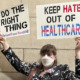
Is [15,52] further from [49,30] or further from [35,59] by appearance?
[49,30]

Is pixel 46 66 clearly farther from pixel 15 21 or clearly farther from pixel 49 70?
pixel 15 21

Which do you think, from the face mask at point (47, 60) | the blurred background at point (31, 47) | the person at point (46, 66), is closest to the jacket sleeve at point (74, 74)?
the person at point (46, 66)

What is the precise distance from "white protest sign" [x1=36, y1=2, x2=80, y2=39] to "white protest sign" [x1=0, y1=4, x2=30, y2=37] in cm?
11

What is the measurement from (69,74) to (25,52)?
534mm

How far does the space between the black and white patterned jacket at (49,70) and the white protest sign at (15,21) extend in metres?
0.20

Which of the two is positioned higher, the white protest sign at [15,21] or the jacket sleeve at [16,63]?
the white protest sign at [15,21]

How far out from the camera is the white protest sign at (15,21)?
1.99m

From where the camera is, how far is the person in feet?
5.29

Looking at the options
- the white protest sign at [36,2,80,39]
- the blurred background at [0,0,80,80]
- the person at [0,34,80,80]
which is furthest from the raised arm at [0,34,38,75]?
the white protest sign at [36,2,80,39]

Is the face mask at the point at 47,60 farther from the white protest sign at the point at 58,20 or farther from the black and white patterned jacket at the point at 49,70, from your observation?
the white protest sign at the point at 58,20

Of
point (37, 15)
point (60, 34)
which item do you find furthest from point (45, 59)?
point (37, 15)

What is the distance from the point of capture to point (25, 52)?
2010 mm

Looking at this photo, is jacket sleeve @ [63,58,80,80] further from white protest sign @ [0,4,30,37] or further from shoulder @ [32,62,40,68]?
white protest sign @ [0,4,30,37]

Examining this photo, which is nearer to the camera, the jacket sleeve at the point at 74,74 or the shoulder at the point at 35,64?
the jacket sleeve at the point at 74,74
